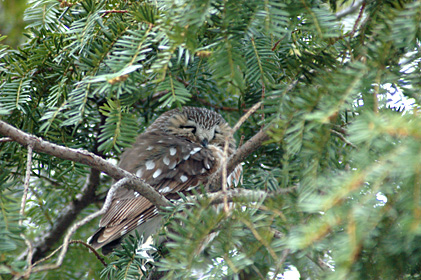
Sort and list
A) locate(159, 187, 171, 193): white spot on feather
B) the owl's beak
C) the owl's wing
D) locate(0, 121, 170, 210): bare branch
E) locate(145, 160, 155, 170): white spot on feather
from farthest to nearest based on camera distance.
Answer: the owl's beak → locate(145, 160, 155, 170): white spot on feather → locate(159, 187, 171, 193): white spot on feather → the owl's wing → locate(0, 121, 170, 210): bare branch

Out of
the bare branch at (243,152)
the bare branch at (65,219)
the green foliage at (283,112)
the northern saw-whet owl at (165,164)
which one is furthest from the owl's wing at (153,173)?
the bare branch at (243,152)

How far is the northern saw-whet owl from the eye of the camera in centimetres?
263

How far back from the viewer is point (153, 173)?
2852mm

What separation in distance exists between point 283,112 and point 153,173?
5.52 ft

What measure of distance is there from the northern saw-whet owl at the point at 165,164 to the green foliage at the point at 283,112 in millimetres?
497

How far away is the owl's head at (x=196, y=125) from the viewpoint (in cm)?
345

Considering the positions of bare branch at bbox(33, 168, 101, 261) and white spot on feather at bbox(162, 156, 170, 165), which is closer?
white spot on feather at bbox(162, 156, 170, 165)

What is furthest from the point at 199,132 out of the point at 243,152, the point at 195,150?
the point at 243,152

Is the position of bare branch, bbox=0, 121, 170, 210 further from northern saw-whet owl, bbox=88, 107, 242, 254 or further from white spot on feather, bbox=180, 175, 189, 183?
white spot on feather, bbox=180, 175, 189, 183

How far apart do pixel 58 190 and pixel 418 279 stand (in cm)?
253

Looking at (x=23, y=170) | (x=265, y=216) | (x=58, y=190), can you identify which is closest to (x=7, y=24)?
(x=58, y=190)

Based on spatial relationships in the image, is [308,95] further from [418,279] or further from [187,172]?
[187,172]

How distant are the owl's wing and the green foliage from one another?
49 cm

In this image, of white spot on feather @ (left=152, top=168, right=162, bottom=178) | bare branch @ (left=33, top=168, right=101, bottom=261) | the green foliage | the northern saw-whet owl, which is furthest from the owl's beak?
the green foliage
